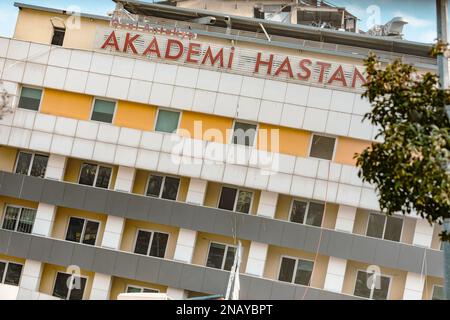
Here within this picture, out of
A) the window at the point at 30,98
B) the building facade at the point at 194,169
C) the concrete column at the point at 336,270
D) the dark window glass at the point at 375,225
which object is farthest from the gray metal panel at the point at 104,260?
the dark window glass at the point at 375,225

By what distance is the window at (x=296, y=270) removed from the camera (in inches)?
289

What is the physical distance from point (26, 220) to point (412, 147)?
5.17 m

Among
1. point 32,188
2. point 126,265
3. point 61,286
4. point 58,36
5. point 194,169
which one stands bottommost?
point 61,286

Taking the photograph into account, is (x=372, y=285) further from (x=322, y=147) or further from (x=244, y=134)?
(x=244, y=134)

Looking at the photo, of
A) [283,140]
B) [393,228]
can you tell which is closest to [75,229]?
[283,140]

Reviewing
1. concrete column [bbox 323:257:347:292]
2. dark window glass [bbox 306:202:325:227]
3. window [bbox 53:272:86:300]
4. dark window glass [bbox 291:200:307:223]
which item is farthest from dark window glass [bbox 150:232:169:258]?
concrete column [bbox 323:257:347:292]

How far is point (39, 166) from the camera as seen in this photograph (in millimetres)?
7738

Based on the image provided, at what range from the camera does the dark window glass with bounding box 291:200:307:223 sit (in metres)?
7.40

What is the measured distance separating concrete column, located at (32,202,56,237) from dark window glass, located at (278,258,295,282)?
7.80 ft

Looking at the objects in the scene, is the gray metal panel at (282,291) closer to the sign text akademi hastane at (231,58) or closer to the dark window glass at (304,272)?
the dark window glass at (304,272)

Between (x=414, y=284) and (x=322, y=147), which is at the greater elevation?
(x=322, y=147)

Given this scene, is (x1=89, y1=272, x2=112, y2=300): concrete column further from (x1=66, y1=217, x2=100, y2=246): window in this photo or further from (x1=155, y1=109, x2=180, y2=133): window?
(x1=155, y1=109, x2=180, y2=133): window

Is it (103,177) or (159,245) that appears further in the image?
(103,177)
